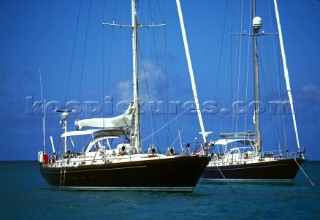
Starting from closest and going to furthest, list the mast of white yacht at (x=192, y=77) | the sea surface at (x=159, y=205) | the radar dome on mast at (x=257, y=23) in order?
the sea surface at (x=159, y=205) < the mast of white yacht at (x=192, y=77) < the radar dome on mast at (x=257, y=23)

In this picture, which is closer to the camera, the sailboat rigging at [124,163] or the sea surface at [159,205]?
the sea surface at [159,205]

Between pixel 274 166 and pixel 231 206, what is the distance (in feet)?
62.3

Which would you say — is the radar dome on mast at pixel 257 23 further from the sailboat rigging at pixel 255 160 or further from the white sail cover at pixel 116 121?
the white sail cover at pixel 116 121

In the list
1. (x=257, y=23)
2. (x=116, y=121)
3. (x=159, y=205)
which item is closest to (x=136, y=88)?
(x=116, y=121)

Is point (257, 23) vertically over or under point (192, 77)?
over

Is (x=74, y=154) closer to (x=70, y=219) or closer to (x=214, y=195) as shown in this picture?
(x=214, y=195)

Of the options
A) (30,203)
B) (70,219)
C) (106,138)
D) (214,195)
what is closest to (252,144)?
(214,195)

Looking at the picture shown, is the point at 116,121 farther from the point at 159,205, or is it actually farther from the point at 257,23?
the point at 257,23

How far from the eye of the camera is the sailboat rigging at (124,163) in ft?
135

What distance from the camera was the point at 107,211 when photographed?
36.2 m

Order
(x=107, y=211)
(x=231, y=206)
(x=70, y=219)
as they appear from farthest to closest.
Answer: (x=231, y=206) < (x=107, y=211) < (x=70, y=219)

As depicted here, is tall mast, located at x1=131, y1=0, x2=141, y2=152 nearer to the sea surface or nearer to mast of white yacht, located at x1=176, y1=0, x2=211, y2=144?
mast of white yacht, located at x1=176, y1=0, x2=211, y2=144

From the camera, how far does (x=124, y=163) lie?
41.4m

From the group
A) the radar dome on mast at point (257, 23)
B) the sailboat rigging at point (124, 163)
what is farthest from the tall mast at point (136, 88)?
the radar dome on mast at point (257, 23)
